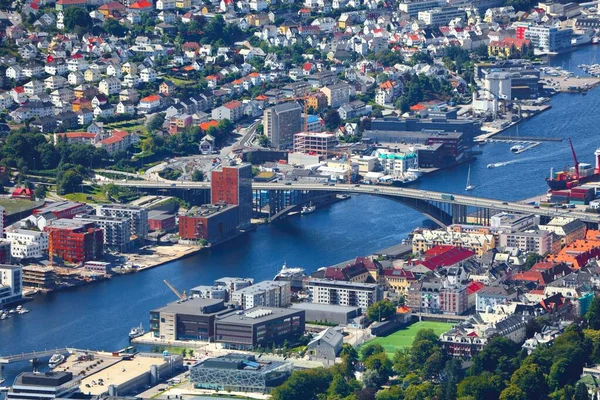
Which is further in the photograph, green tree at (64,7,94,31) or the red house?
green tree at (64,7,94,31)

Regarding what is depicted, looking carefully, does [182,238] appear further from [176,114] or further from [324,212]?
[176,114]

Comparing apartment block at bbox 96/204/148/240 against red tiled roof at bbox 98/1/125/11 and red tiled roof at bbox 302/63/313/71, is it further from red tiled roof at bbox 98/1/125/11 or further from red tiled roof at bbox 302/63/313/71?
red tiled roof at bbox 98/1/125/11

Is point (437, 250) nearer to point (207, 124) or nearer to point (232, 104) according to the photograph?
point (207, 124)

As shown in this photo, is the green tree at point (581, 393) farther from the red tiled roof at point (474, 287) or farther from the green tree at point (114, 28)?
the green tree at point (114, 28)

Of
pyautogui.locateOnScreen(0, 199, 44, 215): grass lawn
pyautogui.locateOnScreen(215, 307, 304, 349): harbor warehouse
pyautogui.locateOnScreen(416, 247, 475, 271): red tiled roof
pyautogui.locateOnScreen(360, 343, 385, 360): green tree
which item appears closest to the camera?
pyautogui.locateOnScreen(360, 343, 385, 360): green tree

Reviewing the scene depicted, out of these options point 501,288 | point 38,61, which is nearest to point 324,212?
point 501,288

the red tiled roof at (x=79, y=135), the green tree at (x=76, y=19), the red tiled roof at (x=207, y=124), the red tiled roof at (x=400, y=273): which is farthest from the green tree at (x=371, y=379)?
the green tree at (x=76, y=19)

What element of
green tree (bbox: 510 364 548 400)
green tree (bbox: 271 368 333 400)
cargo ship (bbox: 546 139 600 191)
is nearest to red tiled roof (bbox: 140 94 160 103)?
cargo ship (bbox: 546 139 600 191)
